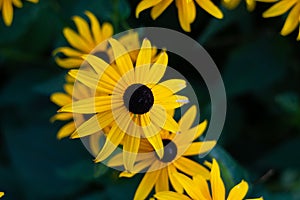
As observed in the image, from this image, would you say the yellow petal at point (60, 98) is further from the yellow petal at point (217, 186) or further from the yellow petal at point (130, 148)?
the yellow petal at point (217, 186)

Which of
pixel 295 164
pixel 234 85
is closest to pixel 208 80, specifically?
pixel 234 85

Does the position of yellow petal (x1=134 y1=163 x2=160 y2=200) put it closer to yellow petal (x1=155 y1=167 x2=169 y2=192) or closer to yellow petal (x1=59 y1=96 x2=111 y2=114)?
yellow petal (x1=155 y1=167 x2=169 y2=192)

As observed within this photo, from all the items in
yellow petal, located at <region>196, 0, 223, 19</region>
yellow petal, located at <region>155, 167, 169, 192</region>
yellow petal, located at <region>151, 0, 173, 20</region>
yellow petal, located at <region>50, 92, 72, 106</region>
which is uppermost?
yellow petal, located at <region>151, 0, 173, 20</region>

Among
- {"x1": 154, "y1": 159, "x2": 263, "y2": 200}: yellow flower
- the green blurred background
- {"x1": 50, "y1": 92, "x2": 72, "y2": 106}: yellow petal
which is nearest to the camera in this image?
{"x1": 154, "y1": 159, "x2": 263, "y2": 200}: yellow flower

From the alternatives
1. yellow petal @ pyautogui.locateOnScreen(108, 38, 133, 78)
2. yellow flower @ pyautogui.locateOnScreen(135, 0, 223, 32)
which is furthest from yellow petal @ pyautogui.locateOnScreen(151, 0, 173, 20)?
yellow petal @ pyautogui.locateOnScreen(108, 38, 133, 78)

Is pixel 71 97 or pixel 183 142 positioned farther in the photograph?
pixel 71 97

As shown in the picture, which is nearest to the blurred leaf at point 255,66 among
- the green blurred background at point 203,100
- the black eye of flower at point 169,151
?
the green blurred background at point 203,100

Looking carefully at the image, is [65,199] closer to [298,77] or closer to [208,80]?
[208,80]
